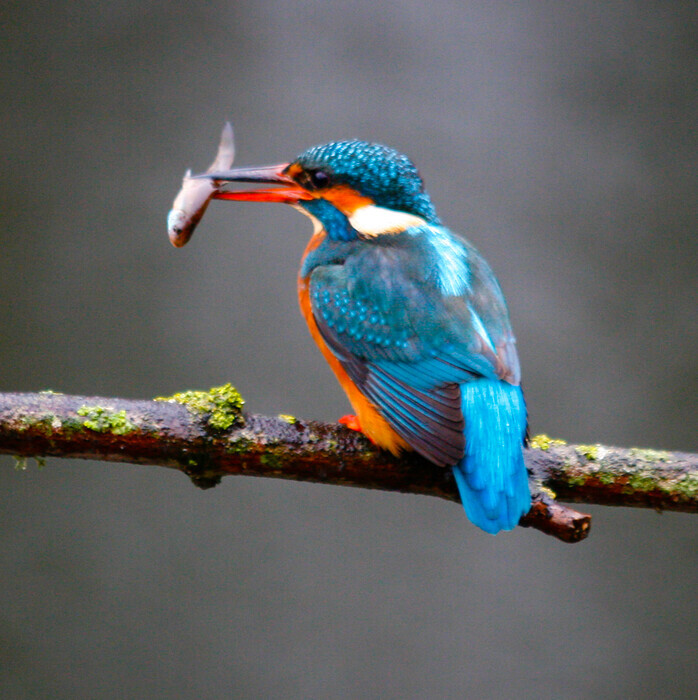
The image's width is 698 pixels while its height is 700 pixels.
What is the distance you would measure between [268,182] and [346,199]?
0.58 feet

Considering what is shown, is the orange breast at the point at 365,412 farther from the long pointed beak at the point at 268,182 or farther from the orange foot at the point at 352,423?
the long pointed beak at the point at 268,182

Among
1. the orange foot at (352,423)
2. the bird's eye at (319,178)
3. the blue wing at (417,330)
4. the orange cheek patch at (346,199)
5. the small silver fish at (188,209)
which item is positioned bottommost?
the orange foot at (352,423)

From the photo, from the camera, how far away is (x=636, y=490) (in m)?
1.59

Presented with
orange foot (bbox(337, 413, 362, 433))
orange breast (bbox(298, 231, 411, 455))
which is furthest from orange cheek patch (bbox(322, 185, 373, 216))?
orange foot (bbox(337, 413, 362, 433))

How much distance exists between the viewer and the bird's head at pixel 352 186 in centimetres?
170

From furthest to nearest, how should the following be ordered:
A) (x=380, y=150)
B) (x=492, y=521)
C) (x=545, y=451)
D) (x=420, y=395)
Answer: (x=380, y=150) → (x=545, y=451) → (x=420, y=395) → (x=492, y=521)

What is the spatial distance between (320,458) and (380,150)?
2.01 ft

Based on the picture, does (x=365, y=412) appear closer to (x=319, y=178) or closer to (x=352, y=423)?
(x=352, y=423)

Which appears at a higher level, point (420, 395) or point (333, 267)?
point (333, 267)

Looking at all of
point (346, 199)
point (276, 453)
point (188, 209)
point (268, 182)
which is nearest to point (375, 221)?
point (346, 199)

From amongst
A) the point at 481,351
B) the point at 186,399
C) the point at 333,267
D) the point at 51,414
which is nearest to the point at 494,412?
the point at 481,351

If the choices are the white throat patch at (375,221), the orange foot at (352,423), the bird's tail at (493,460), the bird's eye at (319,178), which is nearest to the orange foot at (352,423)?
the orange foot at (352,423)

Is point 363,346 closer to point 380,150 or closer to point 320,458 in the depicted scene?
point 320,458

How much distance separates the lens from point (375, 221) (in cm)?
172
